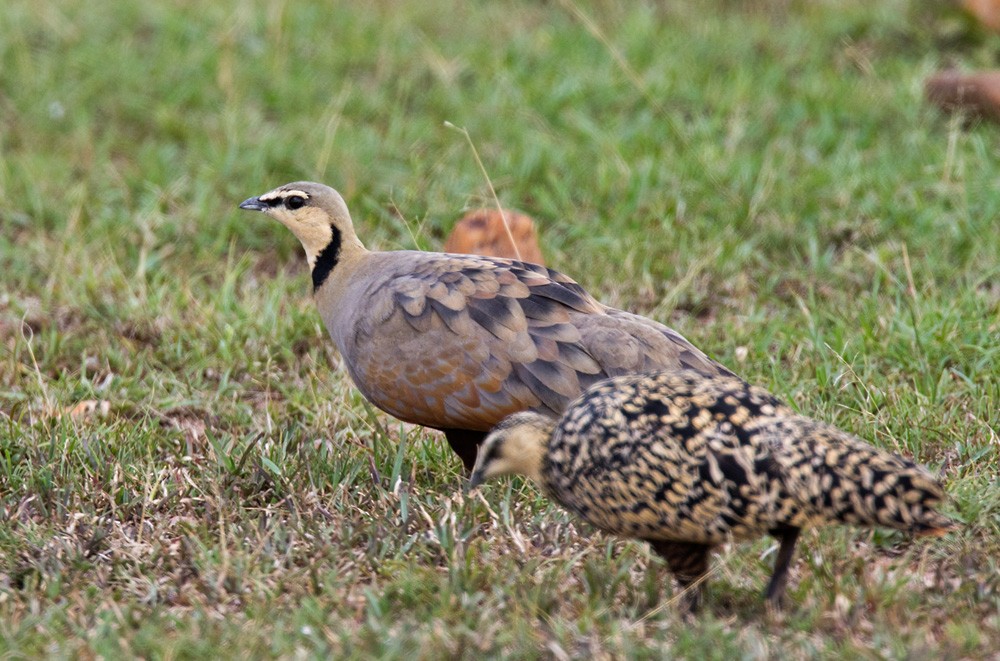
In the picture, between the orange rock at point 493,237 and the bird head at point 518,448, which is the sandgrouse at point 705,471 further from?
the orange rock at point 493,237

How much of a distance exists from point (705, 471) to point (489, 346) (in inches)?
51.5

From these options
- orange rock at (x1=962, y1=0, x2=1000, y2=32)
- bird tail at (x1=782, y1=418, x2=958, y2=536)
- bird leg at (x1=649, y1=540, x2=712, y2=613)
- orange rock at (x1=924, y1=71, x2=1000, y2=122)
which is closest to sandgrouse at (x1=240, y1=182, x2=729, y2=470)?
bird leg at (x1=649, y1=540, x2=712, y2=613)

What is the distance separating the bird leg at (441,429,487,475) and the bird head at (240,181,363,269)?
38.8 inches

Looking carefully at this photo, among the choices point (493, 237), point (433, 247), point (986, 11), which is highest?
point (986, 11)

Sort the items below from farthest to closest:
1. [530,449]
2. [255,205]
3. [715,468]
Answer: [255,205], [530,449], [715,468]

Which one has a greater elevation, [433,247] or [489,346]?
[489,346]

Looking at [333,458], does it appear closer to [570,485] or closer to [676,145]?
[570,485]

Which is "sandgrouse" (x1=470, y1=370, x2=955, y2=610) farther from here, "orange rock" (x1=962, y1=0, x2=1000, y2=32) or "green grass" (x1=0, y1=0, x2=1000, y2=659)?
"orange rock" (x1=962, y1=0, x2=1000, y2=32)

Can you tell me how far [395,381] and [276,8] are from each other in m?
5.20

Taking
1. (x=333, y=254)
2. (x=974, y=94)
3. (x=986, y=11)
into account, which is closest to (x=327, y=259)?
(x=333, y=254)

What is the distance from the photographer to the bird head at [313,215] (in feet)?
17.6

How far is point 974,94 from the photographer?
7.80 m

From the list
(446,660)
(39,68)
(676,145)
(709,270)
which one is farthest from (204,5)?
(446,660)

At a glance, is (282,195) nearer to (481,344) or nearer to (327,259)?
(327,259)
